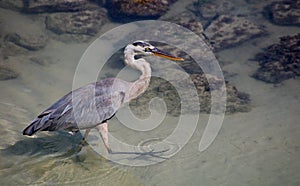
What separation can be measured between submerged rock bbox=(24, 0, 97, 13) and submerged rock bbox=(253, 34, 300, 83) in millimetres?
5768

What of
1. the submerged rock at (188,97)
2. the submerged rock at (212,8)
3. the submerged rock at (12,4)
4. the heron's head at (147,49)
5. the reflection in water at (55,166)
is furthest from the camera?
the submerged rock at (212,8)

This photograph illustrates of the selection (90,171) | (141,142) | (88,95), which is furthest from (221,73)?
(90,171)

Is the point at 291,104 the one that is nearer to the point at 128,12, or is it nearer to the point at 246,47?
the point at 246,47

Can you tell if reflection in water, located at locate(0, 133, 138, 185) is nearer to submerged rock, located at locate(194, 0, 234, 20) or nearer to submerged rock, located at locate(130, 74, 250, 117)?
submerged rock, located at locate(130, 74, 250, 117)

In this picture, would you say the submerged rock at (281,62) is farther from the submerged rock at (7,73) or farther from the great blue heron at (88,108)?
the submerged rock at (7,73)

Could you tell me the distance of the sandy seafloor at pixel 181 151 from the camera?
4.45m

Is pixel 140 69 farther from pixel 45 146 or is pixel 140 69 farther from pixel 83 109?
pixel 45 146

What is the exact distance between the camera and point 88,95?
16.8 feet

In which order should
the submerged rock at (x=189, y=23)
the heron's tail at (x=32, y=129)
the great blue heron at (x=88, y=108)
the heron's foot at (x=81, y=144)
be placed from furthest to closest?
the submerged rock at (x=189, y=23)
the heron's foot at (x=81, y=144)
the great blue heron at (x=88, y=108)
the heron's tail at (x=32, y=129)

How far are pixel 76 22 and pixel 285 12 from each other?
244 inches

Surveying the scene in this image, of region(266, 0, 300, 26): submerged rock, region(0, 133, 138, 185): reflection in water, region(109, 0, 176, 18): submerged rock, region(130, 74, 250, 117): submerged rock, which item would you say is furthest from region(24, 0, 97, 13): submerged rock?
region(266, 0, 300, 26): submerged rock

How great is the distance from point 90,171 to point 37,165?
781mm

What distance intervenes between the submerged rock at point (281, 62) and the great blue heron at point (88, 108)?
3.14 metres

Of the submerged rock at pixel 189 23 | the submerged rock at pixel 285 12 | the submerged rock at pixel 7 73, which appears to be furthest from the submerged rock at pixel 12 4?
the submerged rock at pixel 285 12
